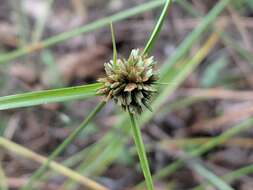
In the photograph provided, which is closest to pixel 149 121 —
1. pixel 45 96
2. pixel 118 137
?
pixel 118 137

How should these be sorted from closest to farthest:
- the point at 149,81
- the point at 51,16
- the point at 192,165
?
the point at 149,81 → the point at 192,165 → the point at 51,16

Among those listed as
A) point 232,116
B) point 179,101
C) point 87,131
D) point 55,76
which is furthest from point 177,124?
point 55,76

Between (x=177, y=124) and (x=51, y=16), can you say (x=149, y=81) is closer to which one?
(x=177, y=124)

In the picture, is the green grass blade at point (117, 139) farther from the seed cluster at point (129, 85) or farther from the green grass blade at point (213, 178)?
the seed cluster at point (129, 85)

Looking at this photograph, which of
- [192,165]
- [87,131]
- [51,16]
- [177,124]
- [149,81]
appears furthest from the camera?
[51,16]

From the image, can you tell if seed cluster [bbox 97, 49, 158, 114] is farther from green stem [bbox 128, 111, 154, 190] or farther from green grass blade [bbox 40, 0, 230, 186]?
green grass blade [bbox 40, 0, 230, 186]
